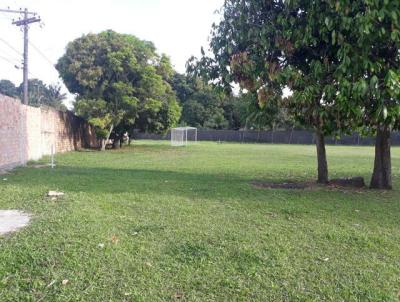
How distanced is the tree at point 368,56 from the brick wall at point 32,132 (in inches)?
353

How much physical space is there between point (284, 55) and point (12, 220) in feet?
17.2

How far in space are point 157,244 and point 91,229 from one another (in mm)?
959

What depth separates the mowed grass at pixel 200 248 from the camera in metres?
3.36

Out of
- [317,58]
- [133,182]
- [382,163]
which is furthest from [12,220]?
[382,163]

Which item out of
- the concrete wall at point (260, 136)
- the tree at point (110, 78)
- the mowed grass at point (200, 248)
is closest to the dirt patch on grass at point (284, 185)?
the mowed grass at point (200, 248)

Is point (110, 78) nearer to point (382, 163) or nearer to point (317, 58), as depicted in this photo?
point (382, 163)

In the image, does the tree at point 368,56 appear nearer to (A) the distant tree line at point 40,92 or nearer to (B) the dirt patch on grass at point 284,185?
(B) the dirt patch on grass at point 284,185

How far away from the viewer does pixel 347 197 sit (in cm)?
782

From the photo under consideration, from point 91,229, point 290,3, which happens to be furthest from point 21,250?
point 290,3

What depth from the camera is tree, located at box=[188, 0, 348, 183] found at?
6.80 metres

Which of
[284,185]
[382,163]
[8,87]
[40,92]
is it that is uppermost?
[8,87]

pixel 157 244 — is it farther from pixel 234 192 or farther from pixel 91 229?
pixel 234 192

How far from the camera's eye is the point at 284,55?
753 centimetres

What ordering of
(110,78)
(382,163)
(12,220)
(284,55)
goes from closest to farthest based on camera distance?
1. (12,220)
2. (284,55)
3. (382,163)
4. (110,78)
